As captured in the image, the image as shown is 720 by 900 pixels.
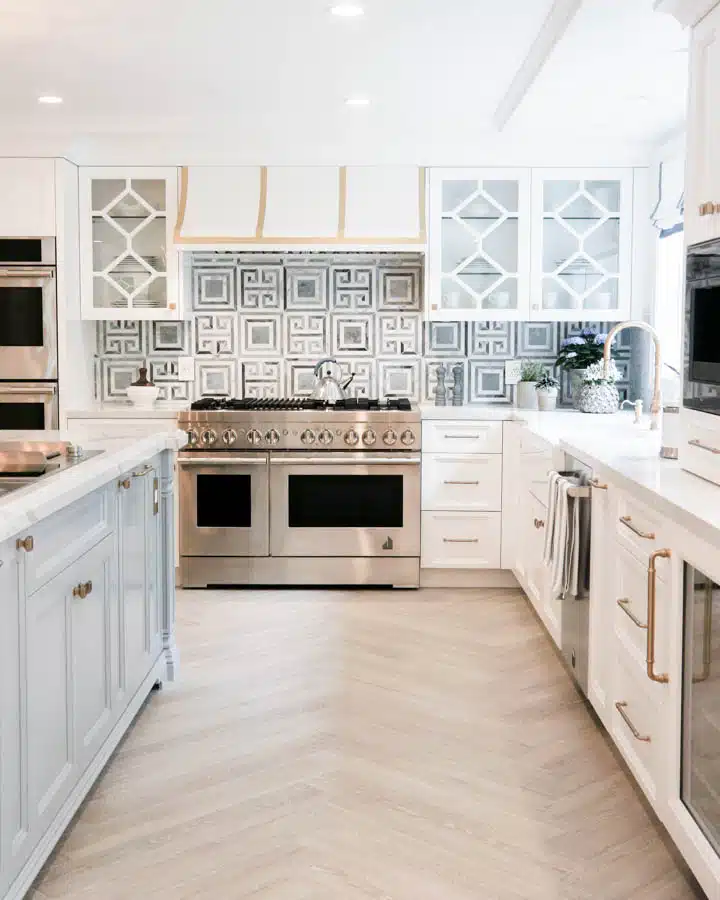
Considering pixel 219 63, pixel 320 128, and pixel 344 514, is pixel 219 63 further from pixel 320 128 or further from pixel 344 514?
pixel 344 514

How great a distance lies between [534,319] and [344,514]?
4.66ft

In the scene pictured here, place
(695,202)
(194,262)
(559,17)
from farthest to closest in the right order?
(194,262), (559,17), (695,202)

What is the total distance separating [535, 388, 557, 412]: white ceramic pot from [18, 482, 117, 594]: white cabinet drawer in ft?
9.99

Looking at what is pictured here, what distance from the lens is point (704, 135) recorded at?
2.97 metres

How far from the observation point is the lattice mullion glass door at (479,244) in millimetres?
5410

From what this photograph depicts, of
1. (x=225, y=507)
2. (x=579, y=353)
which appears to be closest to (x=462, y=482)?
(x=579, y=353)

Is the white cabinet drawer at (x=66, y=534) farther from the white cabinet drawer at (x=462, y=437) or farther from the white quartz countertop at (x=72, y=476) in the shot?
the white cabinet drawer at (x=462, y=437)

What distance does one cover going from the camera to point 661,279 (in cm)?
538

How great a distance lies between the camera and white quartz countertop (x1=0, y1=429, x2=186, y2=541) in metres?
2.10

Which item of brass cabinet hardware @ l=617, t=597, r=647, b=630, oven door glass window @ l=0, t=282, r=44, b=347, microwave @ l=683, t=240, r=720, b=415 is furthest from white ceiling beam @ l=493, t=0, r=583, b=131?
oven door glass window @ l=0, t=282, r=44, b=347

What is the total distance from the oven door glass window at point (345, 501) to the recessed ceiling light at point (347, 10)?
239cm

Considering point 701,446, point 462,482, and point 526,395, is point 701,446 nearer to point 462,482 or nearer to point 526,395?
point 462,482

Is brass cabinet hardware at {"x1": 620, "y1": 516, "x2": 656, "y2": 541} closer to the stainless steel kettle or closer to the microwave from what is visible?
the microwave

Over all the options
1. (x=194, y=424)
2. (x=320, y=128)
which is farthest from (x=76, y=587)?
(x=320, y=128)
